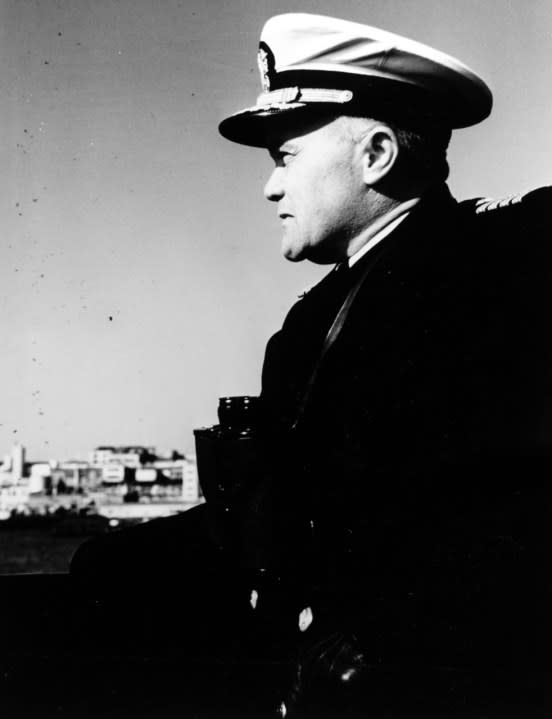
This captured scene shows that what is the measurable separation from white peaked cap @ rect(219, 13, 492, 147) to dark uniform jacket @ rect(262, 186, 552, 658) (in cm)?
27

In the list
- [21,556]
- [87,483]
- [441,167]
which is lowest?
[21,556]

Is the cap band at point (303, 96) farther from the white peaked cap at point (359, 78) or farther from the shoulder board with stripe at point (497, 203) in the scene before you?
the shoulder board with stripe at point (497, 203)

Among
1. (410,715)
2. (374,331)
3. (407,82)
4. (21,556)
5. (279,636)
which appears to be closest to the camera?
(410,715)

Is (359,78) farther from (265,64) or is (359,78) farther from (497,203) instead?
(497,203)

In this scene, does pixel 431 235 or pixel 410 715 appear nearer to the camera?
pixel 410 715

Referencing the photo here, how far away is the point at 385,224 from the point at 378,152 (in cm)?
14

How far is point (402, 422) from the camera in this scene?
135 cm

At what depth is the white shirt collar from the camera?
5.28ft

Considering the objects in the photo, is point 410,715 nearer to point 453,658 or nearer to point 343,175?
point 453,658

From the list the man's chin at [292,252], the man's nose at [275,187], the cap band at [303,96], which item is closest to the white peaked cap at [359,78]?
the cap band at [303,96]

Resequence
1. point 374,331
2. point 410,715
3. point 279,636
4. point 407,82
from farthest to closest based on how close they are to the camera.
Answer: point 279,636 → point 407,82 → point 374,331 → point 410,715

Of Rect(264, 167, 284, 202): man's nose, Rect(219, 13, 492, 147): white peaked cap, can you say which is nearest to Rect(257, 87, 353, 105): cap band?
Rect(219, 13, 492, 147): white peaked cap

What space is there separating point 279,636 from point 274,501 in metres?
0.51

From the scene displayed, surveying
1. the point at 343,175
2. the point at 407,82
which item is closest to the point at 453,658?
the point at 343,175
